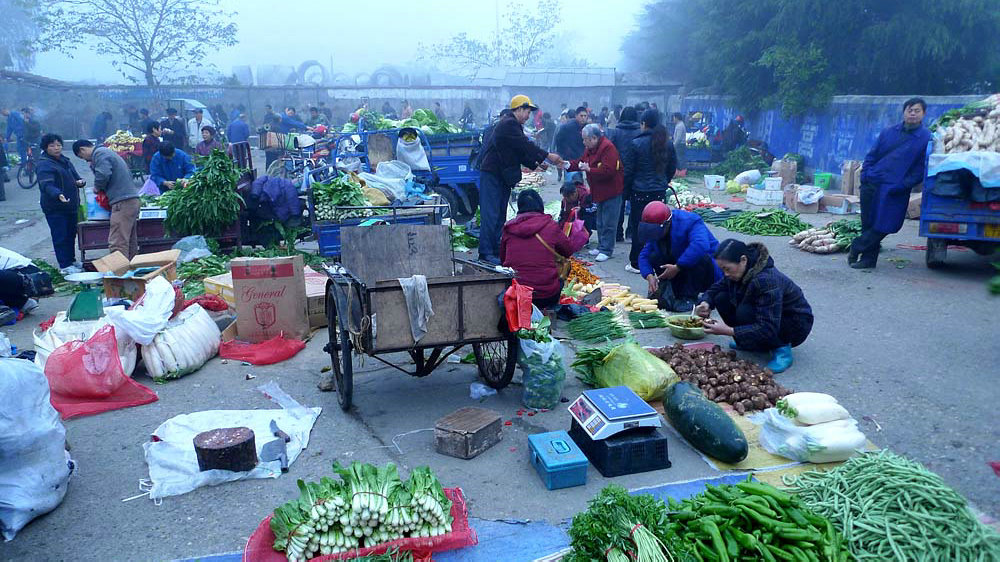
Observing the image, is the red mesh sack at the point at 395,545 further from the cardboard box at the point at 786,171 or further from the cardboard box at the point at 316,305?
the cardboard box at the point at 786,171

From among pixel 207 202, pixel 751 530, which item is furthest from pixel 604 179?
pixel 751 530

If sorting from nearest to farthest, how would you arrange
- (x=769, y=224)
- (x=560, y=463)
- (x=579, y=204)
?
1. (x=560, y=463)
2. (x=579, y=204)
3. (x=769, y=224)

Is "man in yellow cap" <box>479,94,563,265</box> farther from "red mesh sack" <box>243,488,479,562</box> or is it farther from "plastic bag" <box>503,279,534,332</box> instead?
"red mesh sack" <box>243,488,479,562</box>

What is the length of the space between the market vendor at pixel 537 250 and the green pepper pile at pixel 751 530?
3.52 metres

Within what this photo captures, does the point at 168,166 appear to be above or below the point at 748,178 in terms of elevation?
above

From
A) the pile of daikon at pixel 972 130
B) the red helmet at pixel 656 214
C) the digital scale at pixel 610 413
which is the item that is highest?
the pile of daikon at pixel 972 130

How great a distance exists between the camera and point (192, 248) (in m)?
9.42

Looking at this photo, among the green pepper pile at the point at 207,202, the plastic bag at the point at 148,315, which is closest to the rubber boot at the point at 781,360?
the plastic bag at the point at 148,315

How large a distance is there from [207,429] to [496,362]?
2.25 meters

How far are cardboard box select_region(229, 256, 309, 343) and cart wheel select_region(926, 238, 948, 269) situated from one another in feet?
25.2

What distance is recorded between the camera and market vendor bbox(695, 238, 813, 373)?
5.54m

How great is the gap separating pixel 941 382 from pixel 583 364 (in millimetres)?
2796

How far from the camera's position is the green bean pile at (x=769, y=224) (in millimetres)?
11703

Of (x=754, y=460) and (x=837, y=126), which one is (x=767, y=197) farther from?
(x=754, y=460)
